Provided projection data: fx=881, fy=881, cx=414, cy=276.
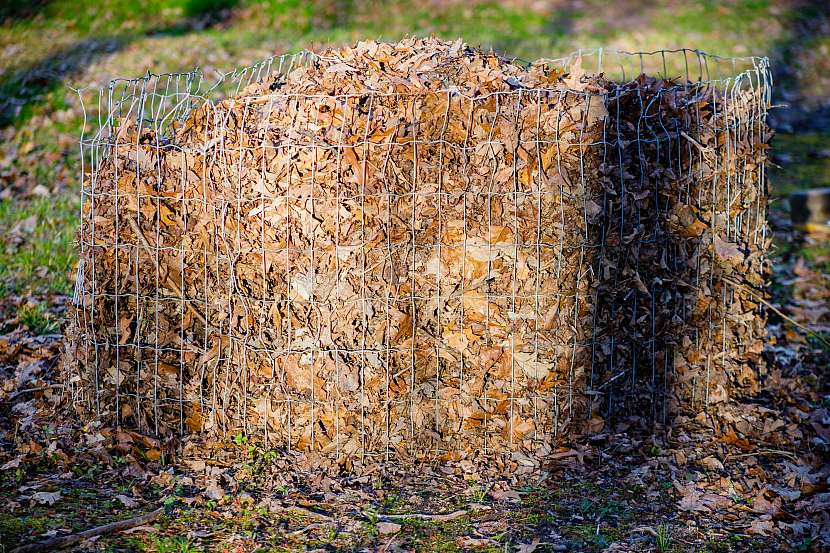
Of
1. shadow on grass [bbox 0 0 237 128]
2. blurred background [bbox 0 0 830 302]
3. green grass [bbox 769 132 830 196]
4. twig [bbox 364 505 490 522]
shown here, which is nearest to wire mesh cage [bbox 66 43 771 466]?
twig [bbox 364 505 490 522]

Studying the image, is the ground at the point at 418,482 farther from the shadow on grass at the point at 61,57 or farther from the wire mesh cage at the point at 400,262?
the shadow on grass at the point at 61,57

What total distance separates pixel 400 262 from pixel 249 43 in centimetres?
1062

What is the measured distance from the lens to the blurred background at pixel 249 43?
9.40m

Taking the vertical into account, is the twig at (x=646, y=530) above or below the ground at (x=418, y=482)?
below

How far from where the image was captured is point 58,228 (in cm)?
873

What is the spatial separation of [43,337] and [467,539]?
395 cm

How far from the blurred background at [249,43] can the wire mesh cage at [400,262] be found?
109 inches

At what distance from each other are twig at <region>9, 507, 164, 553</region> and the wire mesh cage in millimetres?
857

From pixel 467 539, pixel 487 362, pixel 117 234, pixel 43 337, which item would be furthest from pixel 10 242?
pixel 467 539

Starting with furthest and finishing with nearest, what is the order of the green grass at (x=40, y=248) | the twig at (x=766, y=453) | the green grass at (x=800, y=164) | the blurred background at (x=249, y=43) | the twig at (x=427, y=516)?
1. the green grass at (x=800, y=164)
2. the blurred background at (x=249, y=43)
3. the green grass at (x=40, y=248)
4. the twig at (x=766, y=453)
5. the twig at (x=427, y=516)

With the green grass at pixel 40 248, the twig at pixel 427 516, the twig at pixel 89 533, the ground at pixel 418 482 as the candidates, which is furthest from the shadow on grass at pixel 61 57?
the twig at pixel 427 516

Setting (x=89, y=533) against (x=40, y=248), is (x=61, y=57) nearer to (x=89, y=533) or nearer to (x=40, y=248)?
(x=40, y=248)

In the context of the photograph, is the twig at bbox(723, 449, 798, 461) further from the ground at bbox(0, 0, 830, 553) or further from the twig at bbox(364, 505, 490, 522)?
the twig at bbox(364, 505, 490, 522)

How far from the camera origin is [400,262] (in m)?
5.08
